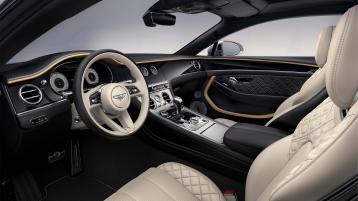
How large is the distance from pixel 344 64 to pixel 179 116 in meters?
1.26

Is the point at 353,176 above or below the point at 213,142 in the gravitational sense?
above

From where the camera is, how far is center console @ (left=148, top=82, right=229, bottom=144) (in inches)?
60.0

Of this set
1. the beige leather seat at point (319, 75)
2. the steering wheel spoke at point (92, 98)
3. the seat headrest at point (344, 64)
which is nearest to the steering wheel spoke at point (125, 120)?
the steering wheel spoke at point (92, 98)

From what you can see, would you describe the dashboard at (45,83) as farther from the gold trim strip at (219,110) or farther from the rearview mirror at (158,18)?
the gold trim strip at (219,110)

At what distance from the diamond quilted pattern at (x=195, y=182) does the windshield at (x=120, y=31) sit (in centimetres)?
97

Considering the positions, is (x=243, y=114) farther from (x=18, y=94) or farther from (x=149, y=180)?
(x=18, y=94)

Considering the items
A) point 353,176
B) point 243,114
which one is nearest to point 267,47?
point 243,114

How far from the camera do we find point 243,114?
216 centimetres

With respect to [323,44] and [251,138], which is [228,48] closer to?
[251,138]

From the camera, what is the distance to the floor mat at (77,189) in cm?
165

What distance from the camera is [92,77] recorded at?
4.83 feet

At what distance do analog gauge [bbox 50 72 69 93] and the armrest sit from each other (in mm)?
781

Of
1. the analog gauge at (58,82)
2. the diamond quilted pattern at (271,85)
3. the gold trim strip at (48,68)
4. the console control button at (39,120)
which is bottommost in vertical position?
the diamond quilted pattern at (271,85)

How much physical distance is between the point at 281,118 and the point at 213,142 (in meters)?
0.33
